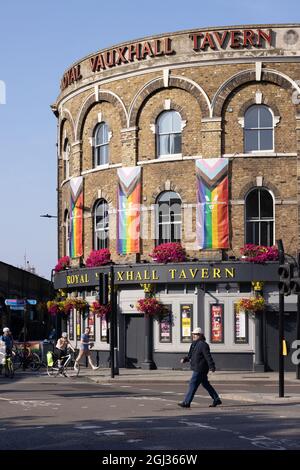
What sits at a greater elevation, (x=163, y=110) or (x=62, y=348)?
(x=163, y=110)

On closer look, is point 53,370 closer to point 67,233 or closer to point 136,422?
point 67,233

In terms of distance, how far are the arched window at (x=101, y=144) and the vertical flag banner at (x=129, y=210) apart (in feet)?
6.38

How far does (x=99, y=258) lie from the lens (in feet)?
128

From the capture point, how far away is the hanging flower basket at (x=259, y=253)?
35.8 metres

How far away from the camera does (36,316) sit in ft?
224

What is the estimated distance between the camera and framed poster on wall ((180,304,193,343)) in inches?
1462

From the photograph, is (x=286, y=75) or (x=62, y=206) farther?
(x=62, y=206)

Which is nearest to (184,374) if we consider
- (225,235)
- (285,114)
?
(225,235)

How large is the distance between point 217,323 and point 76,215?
8.79m

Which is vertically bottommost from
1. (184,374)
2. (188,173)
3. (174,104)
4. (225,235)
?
(184,374)

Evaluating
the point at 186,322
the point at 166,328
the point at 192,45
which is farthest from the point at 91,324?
the point at 192,45

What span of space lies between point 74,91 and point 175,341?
12.4 metres

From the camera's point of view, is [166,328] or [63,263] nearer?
[166,328]
